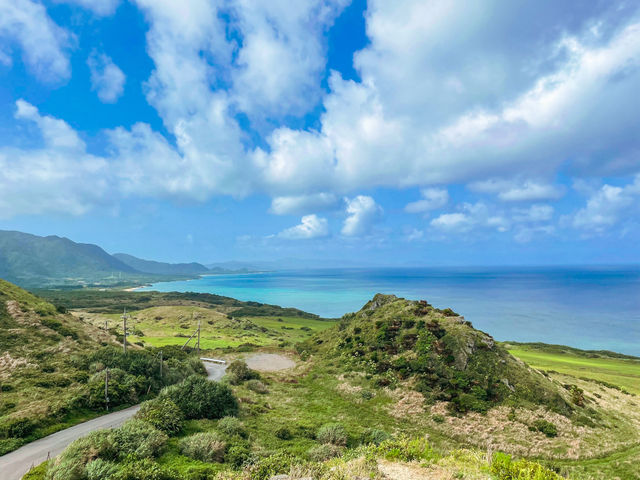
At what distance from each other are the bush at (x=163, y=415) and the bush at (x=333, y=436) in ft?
35.2

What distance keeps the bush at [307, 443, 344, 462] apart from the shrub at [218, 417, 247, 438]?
5524 millimetres

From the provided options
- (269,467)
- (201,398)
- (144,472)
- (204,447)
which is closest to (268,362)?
(201,398)

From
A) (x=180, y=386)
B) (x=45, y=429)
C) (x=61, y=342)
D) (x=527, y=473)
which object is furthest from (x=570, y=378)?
(x=61, y=342)

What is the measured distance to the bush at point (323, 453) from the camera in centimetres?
1878

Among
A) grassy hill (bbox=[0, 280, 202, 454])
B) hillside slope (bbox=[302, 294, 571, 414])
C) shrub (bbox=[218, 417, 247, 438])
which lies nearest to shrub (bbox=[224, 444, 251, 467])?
shrub (bbox=[218, 417, 247, 438])

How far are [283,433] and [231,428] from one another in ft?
14.5

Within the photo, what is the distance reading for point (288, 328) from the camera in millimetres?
113250

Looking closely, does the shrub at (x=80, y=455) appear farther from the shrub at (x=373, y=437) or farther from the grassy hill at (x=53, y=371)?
the shrub at (x=373, y=437)

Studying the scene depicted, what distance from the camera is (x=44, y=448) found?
18266 millimetres

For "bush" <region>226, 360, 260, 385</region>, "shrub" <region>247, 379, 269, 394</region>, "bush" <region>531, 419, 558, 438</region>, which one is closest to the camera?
"bush" <region>531, 419, 558, 438</region>

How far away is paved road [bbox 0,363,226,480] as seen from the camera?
1581cm

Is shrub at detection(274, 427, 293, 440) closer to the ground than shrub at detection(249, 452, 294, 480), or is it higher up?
closer to the ground

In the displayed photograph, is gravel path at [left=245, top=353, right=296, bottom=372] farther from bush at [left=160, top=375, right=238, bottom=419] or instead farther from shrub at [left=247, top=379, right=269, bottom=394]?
bush at [left=160, top=375, right=238, bottom=419]

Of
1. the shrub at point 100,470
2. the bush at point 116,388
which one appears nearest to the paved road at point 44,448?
the bush at point 116,388
